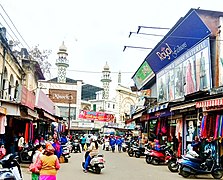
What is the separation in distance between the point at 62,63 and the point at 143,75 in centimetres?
4389

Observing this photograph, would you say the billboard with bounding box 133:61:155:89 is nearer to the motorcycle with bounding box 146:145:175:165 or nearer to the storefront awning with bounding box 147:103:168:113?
the storefront awning with bounding box 147:103:168:113

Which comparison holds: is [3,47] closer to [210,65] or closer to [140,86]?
[210,65]

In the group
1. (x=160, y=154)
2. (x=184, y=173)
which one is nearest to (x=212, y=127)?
(x=184, y=173)

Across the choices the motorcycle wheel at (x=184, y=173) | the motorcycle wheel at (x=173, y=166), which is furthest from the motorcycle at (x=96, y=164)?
the motorcycle wheel at (x=184, y=173)

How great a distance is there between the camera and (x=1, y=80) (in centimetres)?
1947

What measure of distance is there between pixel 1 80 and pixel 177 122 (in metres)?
10.5

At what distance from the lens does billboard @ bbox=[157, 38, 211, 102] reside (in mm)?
16984

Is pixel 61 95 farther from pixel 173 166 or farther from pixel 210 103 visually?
pixel 210 103

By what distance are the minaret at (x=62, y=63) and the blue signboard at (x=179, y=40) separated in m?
46.7

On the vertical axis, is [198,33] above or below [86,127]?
above

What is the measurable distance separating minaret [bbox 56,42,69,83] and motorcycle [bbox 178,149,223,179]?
6004 cm

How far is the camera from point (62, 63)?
239 feet

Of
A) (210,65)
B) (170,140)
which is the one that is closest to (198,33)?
(210,65)

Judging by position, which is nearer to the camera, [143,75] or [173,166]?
[173,166]
